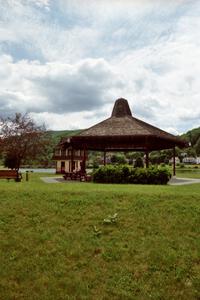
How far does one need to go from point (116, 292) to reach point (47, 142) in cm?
2691

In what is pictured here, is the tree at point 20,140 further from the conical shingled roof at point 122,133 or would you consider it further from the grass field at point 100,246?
the grass field at point 100,246

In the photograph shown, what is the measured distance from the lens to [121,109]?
25797 mm

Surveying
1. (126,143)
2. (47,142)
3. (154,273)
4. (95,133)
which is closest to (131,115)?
(126,143)

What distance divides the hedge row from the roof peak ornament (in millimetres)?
7271

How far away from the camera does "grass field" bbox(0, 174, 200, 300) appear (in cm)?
699

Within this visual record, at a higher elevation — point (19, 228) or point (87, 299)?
point (19, 228)

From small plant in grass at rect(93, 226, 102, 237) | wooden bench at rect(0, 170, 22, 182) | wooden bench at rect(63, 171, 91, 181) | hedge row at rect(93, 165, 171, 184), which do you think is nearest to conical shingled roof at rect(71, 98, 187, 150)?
wooden bench at rect(63, 171, 91, 181)

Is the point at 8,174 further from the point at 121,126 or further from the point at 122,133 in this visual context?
the point at 121,126

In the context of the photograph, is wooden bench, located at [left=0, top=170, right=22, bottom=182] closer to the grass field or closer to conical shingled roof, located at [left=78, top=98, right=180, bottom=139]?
conical shingled roof, located at [left=78, top=98, right=180, bottom=139]

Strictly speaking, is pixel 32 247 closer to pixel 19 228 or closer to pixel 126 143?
pixel 19 228

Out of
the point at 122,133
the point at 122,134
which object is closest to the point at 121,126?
the point at 122,133

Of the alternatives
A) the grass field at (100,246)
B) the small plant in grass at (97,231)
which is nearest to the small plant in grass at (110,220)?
the grass field at (100,246)

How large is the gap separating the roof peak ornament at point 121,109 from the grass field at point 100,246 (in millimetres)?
14598

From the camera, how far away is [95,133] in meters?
23.1
